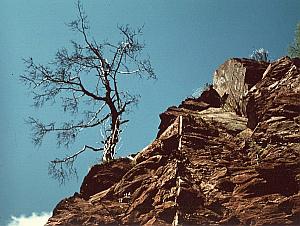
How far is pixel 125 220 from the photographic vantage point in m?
4.19

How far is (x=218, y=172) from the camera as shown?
441 centimetres

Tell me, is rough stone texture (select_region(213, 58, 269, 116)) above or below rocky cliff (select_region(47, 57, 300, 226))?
above

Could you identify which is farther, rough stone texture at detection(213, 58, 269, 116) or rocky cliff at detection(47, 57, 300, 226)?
rough stone texture at detection(213, 58, 269, 116)

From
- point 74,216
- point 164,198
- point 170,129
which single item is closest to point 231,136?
point 170,129

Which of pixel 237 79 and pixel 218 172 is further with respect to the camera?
pixel 237 79

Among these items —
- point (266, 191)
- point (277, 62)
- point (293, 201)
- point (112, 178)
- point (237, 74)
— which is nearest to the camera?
point (293, 201)

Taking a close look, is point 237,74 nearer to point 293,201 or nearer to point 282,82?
point 282,82

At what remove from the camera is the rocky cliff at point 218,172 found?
12.9 feet

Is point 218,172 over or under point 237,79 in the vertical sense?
under

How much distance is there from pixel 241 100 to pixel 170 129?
126 centimetres

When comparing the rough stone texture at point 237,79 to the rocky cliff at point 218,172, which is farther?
the rough stone texture at point 237,79

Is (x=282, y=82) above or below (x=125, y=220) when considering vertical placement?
above

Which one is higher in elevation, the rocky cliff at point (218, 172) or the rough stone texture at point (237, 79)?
the rough stone texture at point (237, 79)

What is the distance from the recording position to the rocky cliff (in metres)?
3.93
